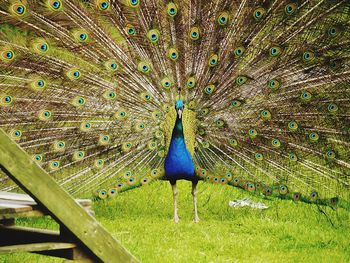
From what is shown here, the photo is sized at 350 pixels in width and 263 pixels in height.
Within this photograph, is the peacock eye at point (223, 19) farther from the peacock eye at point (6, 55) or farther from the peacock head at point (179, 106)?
the peacock eye at point (6, 55)

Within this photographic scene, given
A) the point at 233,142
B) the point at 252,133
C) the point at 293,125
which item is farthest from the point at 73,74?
the point at 293,125

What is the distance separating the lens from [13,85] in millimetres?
5465

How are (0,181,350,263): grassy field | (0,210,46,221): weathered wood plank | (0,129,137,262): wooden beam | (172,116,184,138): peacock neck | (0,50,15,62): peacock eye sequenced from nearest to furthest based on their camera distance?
(0,129,137,262): wooden beam
(0,210,46,221): weathered wood plank
(0,181,350,263): grassy field
(0,50,15,62): peacock eye
(172,116,184,138): peacock neck

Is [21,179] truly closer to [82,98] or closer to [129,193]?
[82,98]

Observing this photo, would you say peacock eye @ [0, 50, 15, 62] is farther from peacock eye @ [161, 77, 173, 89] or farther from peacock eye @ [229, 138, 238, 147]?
peacock eye @ [229, 138, 238, 147]

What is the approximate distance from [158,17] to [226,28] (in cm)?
60

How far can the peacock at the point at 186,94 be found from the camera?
5551mm

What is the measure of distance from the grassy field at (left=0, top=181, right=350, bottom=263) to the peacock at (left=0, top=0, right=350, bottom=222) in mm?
282

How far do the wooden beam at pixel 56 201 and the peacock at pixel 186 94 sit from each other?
312 cm

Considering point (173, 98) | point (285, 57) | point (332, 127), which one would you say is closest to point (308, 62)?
point (285, 57)

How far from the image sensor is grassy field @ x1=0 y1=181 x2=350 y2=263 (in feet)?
15.9

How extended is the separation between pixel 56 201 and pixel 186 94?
355cm

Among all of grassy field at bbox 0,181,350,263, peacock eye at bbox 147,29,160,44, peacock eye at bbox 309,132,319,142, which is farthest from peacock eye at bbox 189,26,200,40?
grassy field at bbox 0,181,350,263

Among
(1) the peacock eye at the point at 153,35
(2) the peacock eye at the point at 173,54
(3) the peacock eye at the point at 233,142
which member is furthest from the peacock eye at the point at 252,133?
(1) the peacock eye at the point at 153,35
